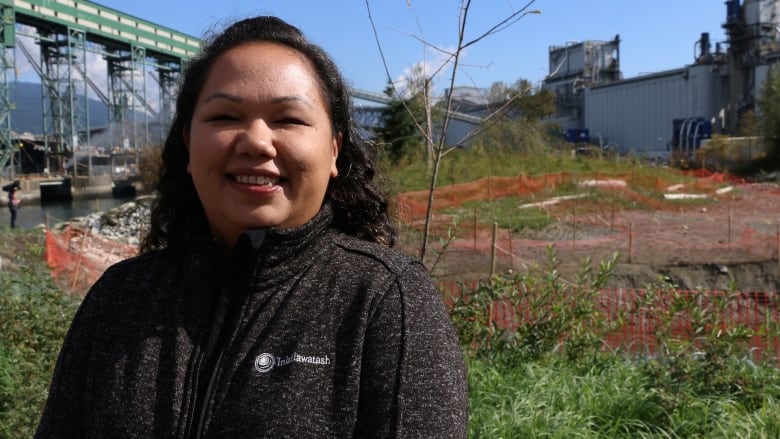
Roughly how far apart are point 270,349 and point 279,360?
30mm

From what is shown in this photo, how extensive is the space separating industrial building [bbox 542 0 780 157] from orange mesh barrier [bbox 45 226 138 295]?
3427 cm

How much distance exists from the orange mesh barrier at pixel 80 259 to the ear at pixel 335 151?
20.8 feet

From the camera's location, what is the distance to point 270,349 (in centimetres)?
125

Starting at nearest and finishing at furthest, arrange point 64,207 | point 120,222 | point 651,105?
point 120,222, point 64,207, point 651,105

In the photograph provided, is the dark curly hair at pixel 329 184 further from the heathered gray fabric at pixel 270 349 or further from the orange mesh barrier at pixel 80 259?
the orange mesh barrier at pixel 80 259

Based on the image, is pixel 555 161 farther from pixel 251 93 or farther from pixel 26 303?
pixel 251 93

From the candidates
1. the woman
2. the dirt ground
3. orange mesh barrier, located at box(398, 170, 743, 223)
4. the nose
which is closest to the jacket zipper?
the woman

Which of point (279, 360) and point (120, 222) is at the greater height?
point (279, 360)

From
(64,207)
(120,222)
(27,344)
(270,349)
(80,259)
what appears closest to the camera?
(270,349)

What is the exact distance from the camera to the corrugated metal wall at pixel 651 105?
161ft

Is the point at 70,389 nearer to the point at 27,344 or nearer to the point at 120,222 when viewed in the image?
the point at 27,344

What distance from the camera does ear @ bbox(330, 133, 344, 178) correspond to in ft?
4.92

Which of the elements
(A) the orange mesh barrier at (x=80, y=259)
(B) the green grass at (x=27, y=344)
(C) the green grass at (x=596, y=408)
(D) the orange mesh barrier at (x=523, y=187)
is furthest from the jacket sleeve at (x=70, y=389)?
(D) the orange mesh barrier at (x=523, y=187)

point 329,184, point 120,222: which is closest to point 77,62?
point 120,222
